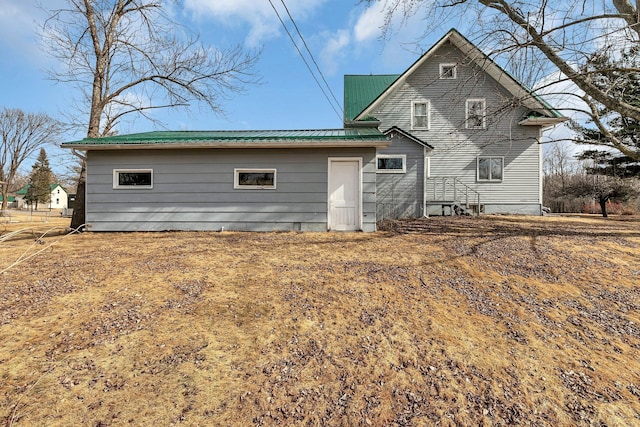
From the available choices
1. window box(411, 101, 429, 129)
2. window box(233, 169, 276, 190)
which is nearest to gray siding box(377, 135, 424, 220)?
window box(411, 101, 429, 129)

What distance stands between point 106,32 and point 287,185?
359 inches

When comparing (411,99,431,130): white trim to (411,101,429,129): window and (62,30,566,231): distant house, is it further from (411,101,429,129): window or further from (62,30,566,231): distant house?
(62,30,566,231): distant house

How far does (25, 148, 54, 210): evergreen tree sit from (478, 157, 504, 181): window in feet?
205

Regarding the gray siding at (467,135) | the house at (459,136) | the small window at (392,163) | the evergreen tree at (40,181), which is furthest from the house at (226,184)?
the evergreen tree at (40,181)

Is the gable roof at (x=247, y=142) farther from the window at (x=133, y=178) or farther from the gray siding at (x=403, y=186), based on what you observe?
the gray siding at (x=403, y=186)

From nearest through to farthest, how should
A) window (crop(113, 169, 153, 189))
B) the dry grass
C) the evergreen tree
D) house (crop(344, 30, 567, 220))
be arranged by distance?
the dry grass < window (crop(113, 169, 153, 189)) < house (crop(344, 30, 567, 220)) < the evergreen tree

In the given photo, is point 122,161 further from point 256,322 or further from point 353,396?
point 353,396

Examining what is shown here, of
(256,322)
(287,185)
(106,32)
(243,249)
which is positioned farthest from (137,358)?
(106,32)

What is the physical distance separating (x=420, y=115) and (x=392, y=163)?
3204 millimetres

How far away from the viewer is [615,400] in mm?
2529

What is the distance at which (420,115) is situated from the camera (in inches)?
558

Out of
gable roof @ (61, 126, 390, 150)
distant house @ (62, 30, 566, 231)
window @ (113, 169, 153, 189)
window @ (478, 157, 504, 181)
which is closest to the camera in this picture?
gable roof @ (61, 126, 390, 150)

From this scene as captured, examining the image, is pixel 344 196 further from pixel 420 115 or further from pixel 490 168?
pixel 490 168

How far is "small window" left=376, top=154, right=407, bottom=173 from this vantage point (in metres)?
12.9
